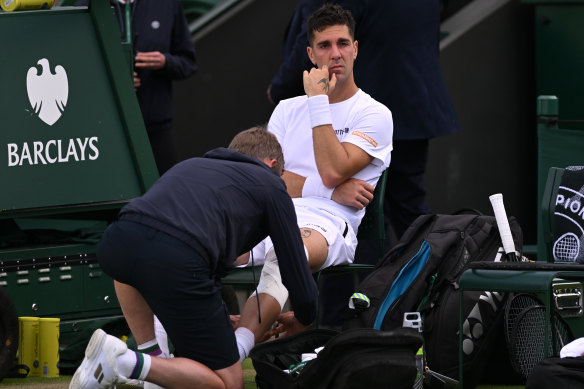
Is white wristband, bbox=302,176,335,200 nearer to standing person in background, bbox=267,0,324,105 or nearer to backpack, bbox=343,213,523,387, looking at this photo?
backpack, bbox=343,213,523,387

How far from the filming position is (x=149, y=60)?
6777 millimetres

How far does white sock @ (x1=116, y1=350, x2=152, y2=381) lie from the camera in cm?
425

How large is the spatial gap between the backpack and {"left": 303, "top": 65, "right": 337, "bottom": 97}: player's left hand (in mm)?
703

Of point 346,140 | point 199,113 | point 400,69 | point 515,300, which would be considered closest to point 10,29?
point 346,140

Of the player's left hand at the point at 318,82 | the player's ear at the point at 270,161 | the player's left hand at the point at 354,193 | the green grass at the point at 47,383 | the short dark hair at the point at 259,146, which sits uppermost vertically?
the player's left hand at the point at 318,82

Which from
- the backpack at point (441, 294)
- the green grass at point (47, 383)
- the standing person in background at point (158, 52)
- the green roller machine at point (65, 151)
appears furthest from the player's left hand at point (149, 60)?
the backpack at point (441, 294)

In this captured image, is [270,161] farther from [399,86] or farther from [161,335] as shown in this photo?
[399,86]

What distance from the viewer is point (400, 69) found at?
619cm

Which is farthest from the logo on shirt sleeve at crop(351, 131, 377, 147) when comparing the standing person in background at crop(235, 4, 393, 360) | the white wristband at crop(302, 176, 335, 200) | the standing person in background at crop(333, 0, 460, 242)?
the standing person in background at crop(333, 0, 460, 242)

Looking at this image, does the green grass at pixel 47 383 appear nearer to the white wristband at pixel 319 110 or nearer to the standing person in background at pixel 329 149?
the standing person in background at pixel 329 149

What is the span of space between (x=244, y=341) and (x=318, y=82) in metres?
1.26

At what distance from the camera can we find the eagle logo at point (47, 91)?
536cm

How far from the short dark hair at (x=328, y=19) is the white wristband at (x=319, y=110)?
435 mm

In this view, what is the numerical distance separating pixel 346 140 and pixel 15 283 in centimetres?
151
